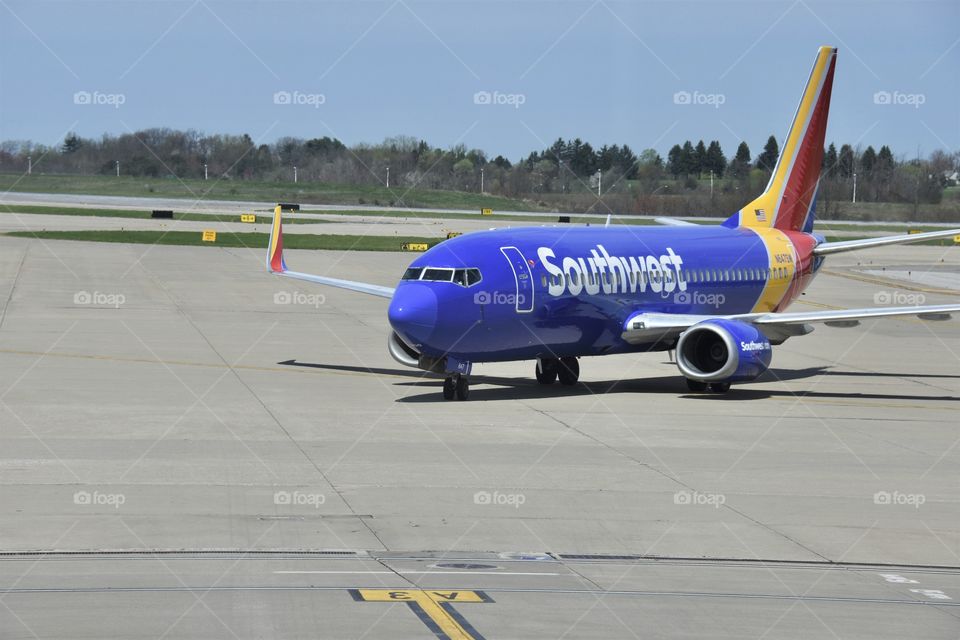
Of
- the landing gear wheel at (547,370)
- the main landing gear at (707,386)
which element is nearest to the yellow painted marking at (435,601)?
the main landing gear at (707,386)

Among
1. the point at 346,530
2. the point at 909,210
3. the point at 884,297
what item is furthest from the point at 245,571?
the point at 909,210

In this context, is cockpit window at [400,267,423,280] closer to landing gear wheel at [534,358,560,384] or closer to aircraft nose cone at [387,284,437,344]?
aircraft nose cone at [387,284,437,344]

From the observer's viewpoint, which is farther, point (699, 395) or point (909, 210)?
point (909, 210)

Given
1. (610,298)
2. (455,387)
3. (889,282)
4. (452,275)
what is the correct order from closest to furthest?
1. (452,275)
2. (455,387)
3. (610,298)
4. (889,282)

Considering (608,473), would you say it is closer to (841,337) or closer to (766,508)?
(766,508)

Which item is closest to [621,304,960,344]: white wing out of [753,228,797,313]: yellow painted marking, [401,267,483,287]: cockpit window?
[753,228,797,313]: yellow painted marking

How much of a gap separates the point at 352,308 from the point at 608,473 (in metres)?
35.6

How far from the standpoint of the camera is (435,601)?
17031 mm

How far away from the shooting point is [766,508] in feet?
77.9

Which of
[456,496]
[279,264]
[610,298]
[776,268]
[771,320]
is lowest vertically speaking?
[456,496]

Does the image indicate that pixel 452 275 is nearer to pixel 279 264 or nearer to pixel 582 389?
pixel 582 389

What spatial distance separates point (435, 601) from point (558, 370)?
22.4 metres

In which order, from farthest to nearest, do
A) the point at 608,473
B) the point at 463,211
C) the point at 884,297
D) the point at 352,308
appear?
the point at 463,211
the point at 884,297
the point at 352,308
the point at 608,473

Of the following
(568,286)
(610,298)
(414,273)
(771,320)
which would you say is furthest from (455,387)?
(771,320)
